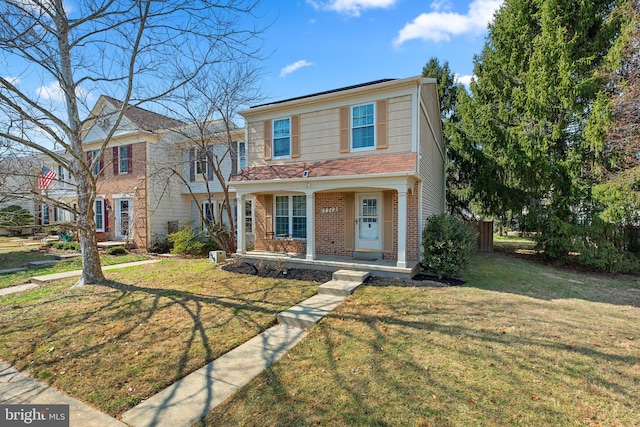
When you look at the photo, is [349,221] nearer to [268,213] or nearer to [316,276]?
[316,276]

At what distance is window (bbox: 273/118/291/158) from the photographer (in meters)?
10.9

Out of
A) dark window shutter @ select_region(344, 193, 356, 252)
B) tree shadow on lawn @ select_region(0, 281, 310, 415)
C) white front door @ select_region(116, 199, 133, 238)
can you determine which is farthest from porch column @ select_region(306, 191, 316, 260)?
white front door @ select_region(116, 199, 133, 238)

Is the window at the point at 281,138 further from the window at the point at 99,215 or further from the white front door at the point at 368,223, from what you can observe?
the window at the point at 99,215

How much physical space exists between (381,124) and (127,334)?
805 cm

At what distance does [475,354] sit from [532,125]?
1186 centimetres

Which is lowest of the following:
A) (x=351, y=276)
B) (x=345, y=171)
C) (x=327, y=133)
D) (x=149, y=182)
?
(x=351, y=276)

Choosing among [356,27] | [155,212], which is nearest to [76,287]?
[155,212]

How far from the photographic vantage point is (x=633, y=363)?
393 cm

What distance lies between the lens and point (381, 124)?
365 inches

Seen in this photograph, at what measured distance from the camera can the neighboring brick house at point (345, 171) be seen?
8773 mm

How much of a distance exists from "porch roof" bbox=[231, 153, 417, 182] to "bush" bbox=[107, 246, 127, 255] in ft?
27.6

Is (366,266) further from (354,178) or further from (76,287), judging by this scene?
(76,287)

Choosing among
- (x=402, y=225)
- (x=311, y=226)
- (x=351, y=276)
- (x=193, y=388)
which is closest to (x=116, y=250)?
(x=311, y=226)

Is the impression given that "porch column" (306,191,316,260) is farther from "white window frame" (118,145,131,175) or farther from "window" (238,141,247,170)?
"white window frame" (118,145,131,175)
